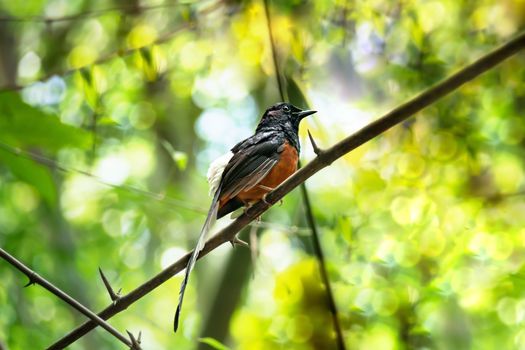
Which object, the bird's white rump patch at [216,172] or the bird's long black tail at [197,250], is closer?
the bird's long black tail at [197,250]

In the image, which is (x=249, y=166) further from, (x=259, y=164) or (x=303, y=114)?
(x=303, y=114)

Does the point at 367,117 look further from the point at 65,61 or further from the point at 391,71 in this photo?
the point at 65,61

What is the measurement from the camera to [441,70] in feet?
9.67

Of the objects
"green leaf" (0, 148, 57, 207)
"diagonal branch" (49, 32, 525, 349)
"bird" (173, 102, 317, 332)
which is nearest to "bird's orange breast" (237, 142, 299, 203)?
"bird" (173, 102, 317, 332)

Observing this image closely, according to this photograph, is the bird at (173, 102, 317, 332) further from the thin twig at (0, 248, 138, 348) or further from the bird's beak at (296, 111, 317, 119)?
the thin twig at (0, 248, 138, 348)

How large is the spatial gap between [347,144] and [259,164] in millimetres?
788

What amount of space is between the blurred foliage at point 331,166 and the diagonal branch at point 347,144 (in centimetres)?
36

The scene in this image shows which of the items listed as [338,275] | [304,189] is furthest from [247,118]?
[304,189]

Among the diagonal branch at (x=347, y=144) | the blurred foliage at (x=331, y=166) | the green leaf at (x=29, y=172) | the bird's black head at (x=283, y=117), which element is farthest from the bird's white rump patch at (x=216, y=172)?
the green leaf at (x=29, y=172)

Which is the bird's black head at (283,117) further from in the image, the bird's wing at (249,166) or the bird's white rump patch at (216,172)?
the bird's white rump patch at (216,172)

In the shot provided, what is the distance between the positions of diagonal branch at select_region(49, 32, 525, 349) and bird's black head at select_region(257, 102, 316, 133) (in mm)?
487

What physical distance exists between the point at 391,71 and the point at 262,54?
602 mm

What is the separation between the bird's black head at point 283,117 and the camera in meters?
2.20

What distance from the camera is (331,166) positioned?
2504 millimetres
